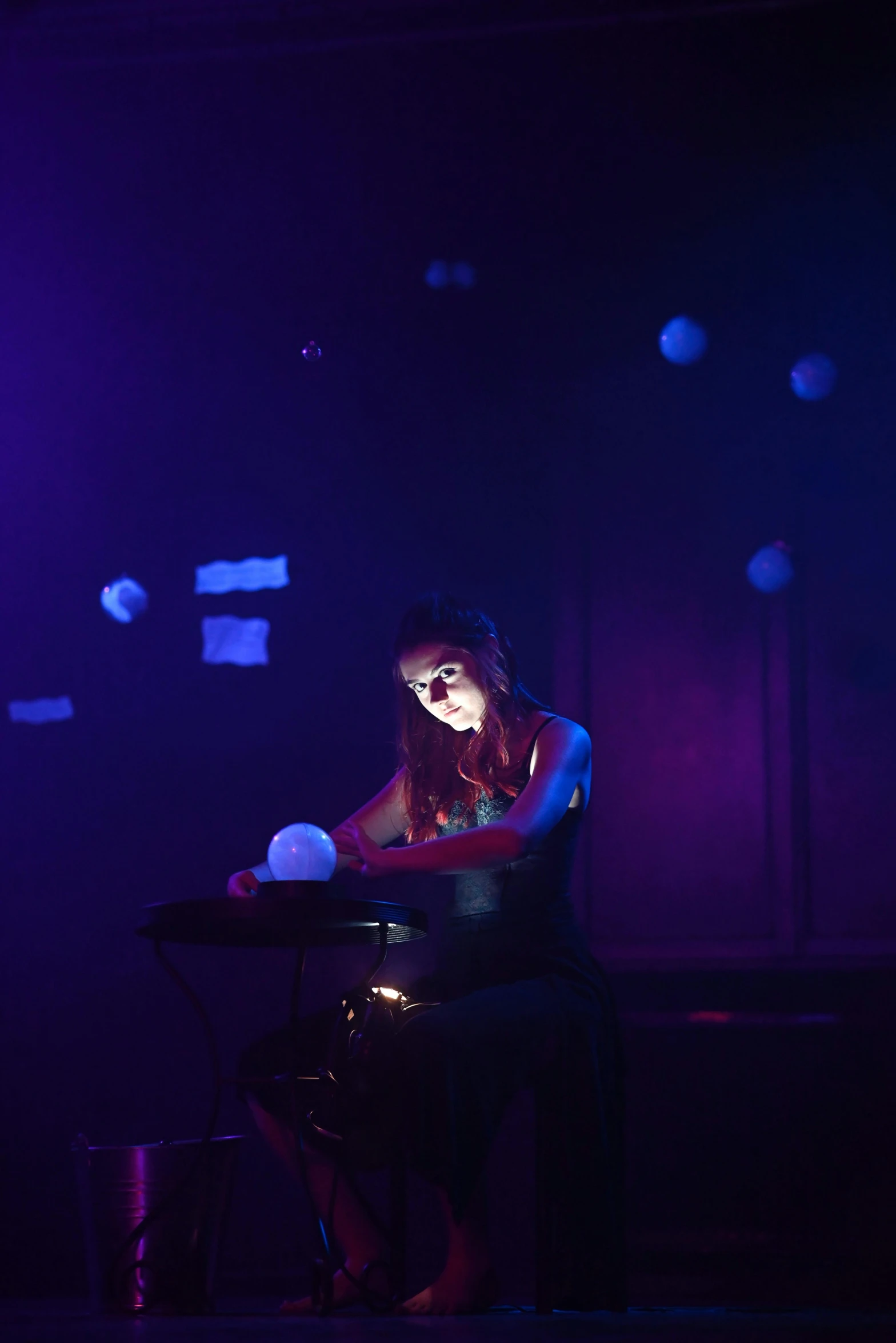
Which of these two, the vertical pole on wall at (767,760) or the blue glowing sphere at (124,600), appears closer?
the vertical pole on wall at (767,760)

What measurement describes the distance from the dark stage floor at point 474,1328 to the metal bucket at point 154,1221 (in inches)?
3.1

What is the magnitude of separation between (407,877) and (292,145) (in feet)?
7.88

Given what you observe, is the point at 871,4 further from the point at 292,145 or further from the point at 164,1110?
the point at 164,1110

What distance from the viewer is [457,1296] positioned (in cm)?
210

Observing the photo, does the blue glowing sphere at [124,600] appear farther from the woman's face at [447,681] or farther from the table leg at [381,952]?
the table leg at [381,952]

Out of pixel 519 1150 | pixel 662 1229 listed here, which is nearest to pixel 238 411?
pixel 519 1150

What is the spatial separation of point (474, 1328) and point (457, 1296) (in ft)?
1.38

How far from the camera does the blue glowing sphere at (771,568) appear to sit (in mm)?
3705

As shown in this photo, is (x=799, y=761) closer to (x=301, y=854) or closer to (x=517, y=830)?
(x=517, y=830)

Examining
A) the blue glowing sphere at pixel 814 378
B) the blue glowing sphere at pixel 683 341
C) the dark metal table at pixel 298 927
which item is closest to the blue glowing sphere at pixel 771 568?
the blue glowing sphere at pixel 814 378

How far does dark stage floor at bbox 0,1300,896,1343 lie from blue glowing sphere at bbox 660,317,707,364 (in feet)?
8.94

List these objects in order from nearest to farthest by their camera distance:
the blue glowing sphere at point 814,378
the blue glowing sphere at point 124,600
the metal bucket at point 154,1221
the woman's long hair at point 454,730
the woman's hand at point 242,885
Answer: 1. the metal bucket at point 154,1221
2. the woman's hand at point 242,885
3. the woman's long hair at point 454,730
4. the blue glowing sphere at point 814,378
5. the blue glowing sphere at point 124,600

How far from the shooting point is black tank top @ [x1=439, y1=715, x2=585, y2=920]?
7.89 feet

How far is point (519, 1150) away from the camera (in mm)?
3398
